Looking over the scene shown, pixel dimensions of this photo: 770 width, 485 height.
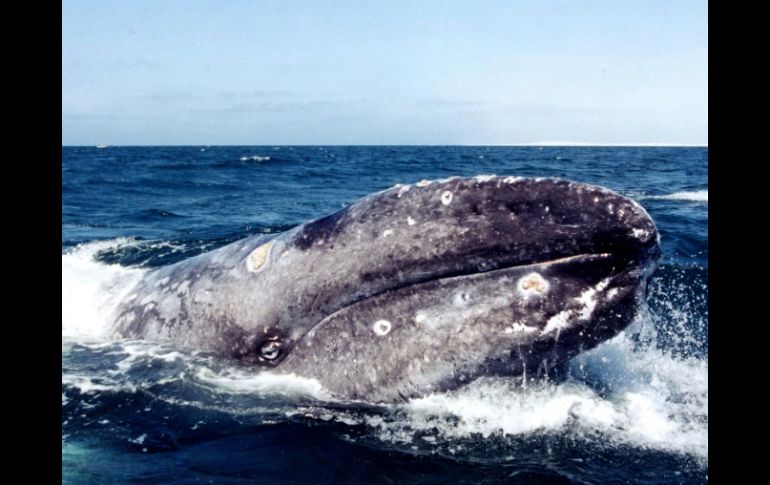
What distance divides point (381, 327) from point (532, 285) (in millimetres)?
1010

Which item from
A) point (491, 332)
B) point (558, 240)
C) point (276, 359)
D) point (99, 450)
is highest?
point (558, 240)

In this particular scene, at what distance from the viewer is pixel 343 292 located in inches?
164

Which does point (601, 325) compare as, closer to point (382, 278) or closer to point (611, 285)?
point (611, 285)

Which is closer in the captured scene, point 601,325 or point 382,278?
point 601,325

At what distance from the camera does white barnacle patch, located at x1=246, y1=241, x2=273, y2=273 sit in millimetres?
4660

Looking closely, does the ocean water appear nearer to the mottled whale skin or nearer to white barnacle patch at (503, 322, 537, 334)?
the mottled whale skin

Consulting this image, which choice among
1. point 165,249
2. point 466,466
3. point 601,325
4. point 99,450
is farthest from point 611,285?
point 165,249

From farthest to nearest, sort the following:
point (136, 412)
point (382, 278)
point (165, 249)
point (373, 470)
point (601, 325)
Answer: point (165, 249) → point (136, 412) → point (382, 278) → point (601, 325) → point (373, 470)

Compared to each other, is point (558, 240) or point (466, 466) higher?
point (558, 240)

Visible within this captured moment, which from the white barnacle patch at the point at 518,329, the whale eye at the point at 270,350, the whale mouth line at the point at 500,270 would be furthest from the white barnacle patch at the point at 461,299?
the whale eye at the point at 270,350

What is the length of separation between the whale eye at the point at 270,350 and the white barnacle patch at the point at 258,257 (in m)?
0.57

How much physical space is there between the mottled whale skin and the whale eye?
0.05 feet
